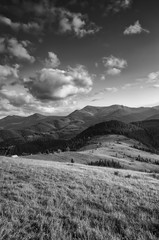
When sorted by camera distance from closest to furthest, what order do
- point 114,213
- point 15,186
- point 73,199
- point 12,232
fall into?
point 12,232 → point 114,213 → point 73,199 → point 15,186

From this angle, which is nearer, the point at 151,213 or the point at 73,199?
the point at 151,213

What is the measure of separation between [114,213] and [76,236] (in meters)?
2.68

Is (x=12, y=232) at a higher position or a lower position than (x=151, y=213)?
higher

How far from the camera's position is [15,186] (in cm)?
1065

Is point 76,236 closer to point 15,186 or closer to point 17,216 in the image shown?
point 17,216

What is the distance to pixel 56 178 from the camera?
44.3ft

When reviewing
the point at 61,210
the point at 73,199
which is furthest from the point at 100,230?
the point at 73,199

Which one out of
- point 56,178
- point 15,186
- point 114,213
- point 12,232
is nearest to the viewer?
point 12,232

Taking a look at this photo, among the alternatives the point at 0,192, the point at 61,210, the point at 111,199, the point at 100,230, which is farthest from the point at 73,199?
the point at 0,192

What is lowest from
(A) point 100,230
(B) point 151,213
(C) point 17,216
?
(B) point 151,213

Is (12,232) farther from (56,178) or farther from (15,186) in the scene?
(56,178)

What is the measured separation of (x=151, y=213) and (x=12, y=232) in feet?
22.5

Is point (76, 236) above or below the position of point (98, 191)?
above

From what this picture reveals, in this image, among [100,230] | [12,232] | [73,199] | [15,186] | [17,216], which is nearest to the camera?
[12,232]
